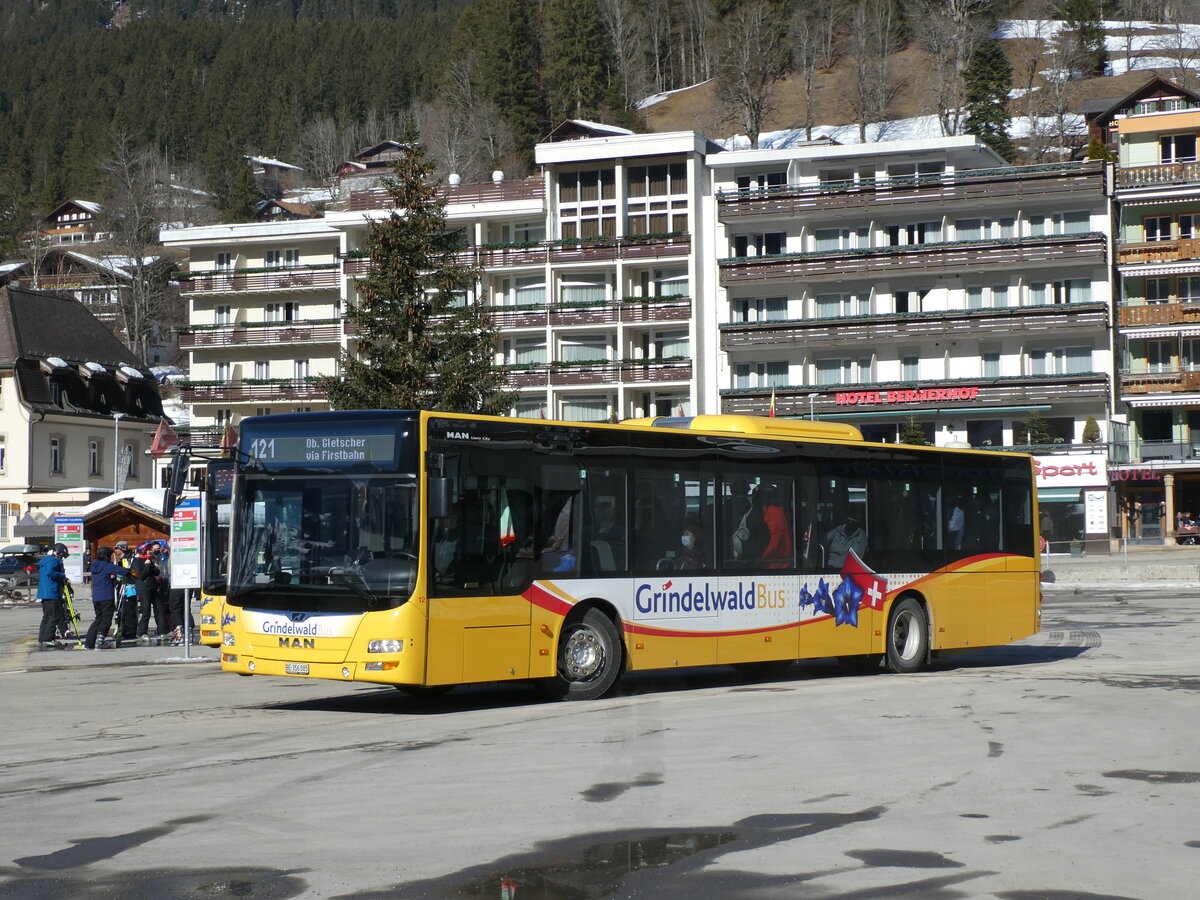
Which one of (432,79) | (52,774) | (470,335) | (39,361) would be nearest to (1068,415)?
(470,335)

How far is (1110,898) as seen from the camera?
6891 mm

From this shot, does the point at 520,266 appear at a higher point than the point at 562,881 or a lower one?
higher

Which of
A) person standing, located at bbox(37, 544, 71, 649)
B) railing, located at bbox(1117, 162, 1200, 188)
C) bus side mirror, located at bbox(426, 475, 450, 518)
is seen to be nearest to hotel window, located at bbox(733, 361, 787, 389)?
railing, located at bbox(1117, 162, 1200, 188)

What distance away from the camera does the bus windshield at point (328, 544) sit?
46.9 ft

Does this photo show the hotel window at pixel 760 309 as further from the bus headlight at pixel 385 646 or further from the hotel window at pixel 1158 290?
the bus headlight at pixel 385 646

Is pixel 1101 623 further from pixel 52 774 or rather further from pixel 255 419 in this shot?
pixel 52 774

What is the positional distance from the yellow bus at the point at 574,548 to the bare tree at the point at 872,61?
96.9m

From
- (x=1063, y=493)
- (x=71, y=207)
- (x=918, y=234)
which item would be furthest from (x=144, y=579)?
(x=71, y=207)

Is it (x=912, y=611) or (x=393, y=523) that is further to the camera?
(x=912, y=611)

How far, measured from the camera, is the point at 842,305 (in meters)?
68.7

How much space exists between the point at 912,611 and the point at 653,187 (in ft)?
180

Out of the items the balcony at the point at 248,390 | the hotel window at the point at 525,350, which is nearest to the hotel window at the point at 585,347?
the hotel window at the point at 525,350

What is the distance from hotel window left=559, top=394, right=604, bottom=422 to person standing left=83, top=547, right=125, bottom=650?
46.4 meters

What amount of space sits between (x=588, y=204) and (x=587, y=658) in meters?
59.0
